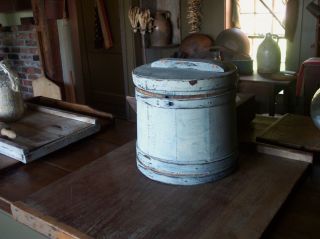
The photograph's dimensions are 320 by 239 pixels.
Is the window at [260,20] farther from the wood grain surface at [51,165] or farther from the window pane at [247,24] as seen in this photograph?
the wood grain surface at [51,165]

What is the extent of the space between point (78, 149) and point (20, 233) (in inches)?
10.9

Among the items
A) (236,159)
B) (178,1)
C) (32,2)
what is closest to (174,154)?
(236,159)

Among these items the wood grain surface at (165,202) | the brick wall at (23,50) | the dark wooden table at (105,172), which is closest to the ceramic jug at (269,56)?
the dark wooden table at (105,172)

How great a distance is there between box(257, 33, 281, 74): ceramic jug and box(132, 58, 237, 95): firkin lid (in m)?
1.76

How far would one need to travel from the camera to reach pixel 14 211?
78cm

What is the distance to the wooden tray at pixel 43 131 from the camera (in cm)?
103

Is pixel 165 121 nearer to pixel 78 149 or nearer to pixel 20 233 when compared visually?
pixel 78 149

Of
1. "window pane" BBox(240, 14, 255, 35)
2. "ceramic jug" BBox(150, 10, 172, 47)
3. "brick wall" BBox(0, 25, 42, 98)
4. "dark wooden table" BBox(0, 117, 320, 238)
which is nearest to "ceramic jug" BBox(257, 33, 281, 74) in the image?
"window pane" BBox(240, 14, 255, 35)

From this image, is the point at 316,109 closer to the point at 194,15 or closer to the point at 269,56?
the point at 269,56

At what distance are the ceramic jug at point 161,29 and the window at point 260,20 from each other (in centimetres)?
61

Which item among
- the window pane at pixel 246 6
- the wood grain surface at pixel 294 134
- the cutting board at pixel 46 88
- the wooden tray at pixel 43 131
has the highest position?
the window pane at pixel 246 6

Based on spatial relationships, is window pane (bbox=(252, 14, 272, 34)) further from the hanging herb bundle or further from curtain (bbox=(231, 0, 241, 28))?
the hanging herb bundle

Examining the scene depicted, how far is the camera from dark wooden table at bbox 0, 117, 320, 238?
0.71m

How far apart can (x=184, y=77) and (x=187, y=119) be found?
0.28ft
